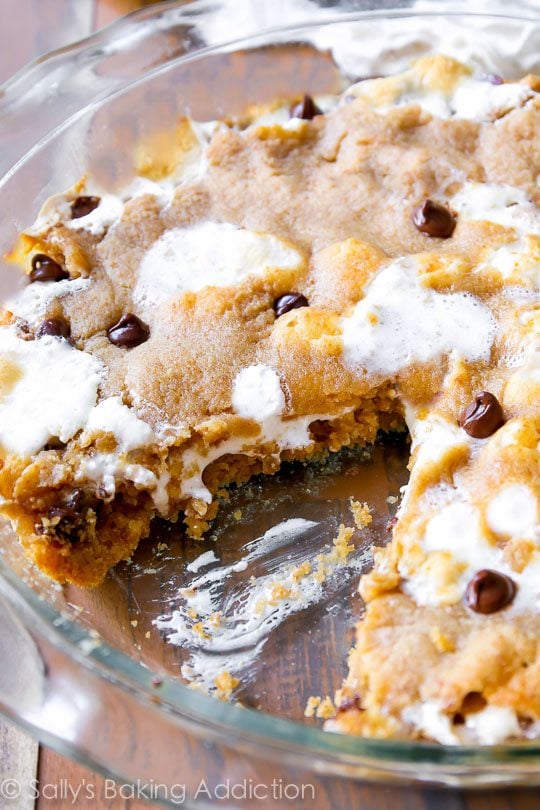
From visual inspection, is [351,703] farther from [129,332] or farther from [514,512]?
[129,332]

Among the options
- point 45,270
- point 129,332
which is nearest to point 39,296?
point 45,270

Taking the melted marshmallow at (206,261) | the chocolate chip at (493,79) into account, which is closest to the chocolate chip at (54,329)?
the melted marshmallow at (206,261)

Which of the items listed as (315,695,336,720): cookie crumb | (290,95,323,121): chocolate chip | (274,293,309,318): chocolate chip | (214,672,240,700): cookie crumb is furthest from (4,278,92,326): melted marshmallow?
(315,695,336,720): cookie crumb

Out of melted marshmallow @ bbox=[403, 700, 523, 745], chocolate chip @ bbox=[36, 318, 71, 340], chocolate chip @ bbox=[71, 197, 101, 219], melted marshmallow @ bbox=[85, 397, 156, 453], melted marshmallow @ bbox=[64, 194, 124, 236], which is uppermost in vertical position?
chocolate chip @ bbox=[71, 197, 101, 219]

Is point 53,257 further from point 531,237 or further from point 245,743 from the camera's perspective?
point 245,743

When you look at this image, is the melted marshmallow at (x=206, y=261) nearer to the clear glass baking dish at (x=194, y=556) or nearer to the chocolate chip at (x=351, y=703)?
the clear glass baking dish at (x=194, y=556)

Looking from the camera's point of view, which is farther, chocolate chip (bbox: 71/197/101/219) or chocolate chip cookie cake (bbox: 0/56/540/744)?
chocolate chip (bbox: 71/197/101/219)

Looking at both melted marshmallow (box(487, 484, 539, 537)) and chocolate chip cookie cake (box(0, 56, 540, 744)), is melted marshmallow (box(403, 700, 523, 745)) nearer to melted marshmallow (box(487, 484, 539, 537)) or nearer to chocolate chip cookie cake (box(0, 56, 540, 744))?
chocolate chip cookie cake (box(0, 56, 540, 744))
